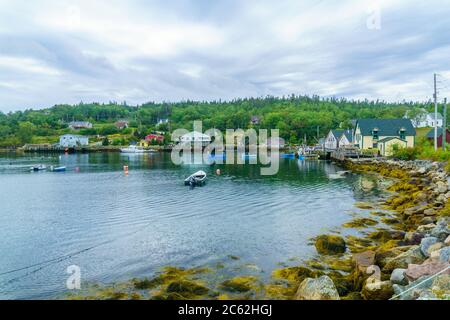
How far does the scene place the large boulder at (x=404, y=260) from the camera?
45.1 ft

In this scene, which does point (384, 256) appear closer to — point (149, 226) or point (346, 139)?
point (149, 226)

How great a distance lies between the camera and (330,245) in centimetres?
1847

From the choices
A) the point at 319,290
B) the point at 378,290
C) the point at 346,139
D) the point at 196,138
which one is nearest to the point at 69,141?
the point at 196,138

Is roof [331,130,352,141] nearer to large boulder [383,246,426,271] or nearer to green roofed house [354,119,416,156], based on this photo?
green roofed house [354,119,416,156]

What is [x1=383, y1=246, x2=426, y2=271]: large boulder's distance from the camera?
1375 centimetres

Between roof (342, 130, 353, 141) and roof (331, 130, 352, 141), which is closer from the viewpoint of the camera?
roof (342, 130, 353, 141)

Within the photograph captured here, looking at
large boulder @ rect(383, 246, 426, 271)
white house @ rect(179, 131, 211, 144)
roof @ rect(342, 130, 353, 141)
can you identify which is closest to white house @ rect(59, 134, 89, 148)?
white house @ rect(179, 131, 211, 144)

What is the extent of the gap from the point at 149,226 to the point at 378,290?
16.4m
